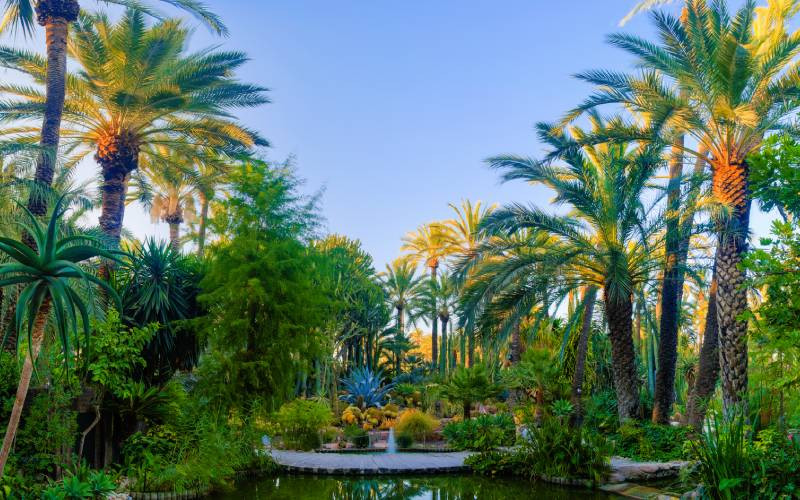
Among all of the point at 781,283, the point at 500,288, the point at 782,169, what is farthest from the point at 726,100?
the point at 500,288

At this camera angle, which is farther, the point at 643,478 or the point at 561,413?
the point at 561,413

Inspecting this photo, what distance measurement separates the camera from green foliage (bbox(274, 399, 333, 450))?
14.7 metres

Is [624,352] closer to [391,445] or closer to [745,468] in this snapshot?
[391,445]

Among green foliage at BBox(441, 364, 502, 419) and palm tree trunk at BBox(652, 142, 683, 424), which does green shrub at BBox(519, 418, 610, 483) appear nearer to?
palm tree trunk at BBox(652, 142, 683, 424)

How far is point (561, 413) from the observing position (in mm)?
15320

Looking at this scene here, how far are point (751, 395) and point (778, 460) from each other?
23.1ft

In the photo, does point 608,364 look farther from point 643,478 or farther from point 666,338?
point 643,478

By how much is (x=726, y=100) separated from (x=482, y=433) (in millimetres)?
9227

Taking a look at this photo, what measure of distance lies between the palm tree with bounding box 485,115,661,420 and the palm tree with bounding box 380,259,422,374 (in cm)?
Result: 2262

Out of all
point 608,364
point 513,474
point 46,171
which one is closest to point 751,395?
point 513,474

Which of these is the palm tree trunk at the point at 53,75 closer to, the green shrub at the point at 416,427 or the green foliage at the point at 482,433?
the green foliage at the point at 482,433

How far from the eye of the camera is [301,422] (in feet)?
50.3

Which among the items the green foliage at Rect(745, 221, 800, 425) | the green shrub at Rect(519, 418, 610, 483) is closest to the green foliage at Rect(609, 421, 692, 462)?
the green shrub at Rect(519, 418, 610, 483)

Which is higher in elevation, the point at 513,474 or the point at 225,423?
the point at 225,423
